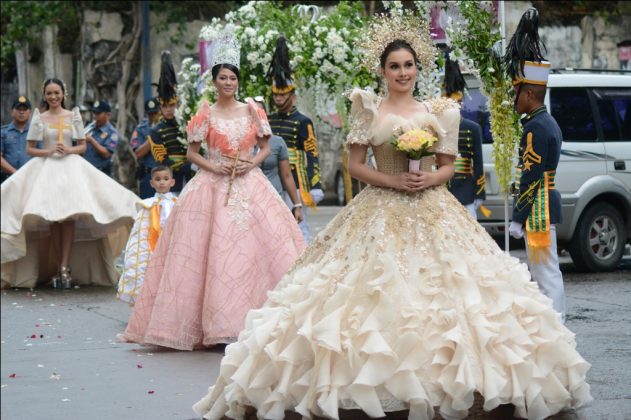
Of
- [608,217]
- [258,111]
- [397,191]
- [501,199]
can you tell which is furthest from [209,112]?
[608,217]

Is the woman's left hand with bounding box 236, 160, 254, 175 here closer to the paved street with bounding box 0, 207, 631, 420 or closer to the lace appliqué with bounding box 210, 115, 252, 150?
the lace appliqué with bounding box 210, 115, 252, 150

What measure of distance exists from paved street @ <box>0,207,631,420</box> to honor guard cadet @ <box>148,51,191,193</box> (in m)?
1.44

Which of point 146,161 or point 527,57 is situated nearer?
point 527,57

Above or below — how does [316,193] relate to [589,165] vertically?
below

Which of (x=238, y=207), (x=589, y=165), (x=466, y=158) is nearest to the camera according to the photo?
(x=238, y=207)

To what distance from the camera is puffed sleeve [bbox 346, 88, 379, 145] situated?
693cm

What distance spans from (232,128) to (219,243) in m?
0.92

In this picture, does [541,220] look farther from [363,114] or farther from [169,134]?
[169,134]

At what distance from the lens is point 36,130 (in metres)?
13.1

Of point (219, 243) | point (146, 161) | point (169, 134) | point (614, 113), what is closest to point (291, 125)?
point (169, 134)

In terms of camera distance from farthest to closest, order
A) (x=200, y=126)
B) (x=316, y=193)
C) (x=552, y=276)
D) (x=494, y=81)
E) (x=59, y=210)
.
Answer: (x=59, y=210) → (x=316, y=193) → (x=494, y=81) → (x=200, y=126) → (x=552, y=276)

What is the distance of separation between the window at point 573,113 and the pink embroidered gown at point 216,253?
467 centimetres

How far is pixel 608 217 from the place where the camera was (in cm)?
1370

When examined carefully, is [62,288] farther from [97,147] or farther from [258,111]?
[258,111]
